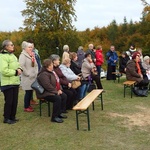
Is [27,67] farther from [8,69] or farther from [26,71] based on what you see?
[8,69]

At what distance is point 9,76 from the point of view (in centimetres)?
577

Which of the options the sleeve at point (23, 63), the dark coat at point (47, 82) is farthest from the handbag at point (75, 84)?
the sleeve at point (23, 63)

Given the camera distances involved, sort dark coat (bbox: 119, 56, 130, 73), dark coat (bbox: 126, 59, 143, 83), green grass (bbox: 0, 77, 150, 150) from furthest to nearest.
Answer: dark coat (bbox: 119, 56, 130, 73) < dark coat (bbox: 126, 59, 143, 83) < green grass (bbox: 0, 77, 150, 150)

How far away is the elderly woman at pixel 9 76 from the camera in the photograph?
5.68 m

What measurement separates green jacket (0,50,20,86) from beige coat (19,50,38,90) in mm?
759

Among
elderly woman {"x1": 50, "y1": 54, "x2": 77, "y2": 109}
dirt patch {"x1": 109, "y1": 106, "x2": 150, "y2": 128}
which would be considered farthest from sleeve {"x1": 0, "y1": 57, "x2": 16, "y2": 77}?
dirt patch {"x1": 109, "y1": 106, "x2": 150, "y2": 128}

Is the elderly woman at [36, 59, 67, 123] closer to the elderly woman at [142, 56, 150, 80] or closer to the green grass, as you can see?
the green grass

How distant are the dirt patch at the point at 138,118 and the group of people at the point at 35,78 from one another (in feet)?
4.25

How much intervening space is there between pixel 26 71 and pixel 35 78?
29 centimetres

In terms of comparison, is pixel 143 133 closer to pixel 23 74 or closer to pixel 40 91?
pixel 40 91

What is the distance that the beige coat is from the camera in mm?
6664

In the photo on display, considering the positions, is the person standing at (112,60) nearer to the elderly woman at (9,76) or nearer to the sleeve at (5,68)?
the elderly woman at (9,76)

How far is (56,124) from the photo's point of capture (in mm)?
5926

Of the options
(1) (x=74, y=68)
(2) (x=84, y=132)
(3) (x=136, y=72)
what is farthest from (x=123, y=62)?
(2) (x=84, y=132)
